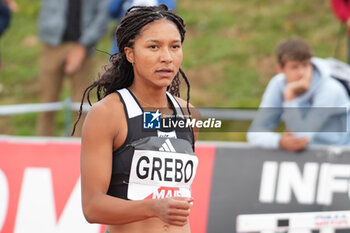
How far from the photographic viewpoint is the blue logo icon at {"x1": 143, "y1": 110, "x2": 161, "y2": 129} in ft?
10.9

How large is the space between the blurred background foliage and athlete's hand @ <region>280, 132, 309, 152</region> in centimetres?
282

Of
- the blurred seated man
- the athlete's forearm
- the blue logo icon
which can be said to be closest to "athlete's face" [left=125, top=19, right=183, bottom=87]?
the blue logo icon

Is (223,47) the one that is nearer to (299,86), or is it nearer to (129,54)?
(299,86)

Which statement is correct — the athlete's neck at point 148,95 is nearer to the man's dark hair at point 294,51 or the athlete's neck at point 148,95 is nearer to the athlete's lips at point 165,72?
the athlete's lips at point 165,72

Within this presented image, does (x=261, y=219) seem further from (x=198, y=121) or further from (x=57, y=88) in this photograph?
(x=57, y=88)

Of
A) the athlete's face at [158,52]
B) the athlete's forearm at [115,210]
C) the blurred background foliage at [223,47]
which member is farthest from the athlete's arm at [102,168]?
the blurred background foliage at [223,47]

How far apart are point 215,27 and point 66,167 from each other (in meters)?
5.70

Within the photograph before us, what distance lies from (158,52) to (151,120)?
0.31 m

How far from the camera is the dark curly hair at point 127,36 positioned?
11.0 ft

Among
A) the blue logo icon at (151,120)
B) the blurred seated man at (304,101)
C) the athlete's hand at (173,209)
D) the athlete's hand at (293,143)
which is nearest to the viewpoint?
the athlete's hand at (173,209)

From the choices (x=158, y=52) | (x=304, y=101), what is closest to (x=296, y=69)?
(x=304, y=101)

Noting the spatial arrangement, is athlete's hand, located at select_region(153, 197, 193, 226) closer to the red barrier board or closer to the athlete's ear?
Answer: the athlete's ear

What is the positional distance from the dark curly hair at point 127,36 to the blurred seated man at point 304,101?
2.83 metres

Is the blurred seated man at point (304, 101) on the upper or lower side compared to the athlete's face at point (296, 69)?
lower
